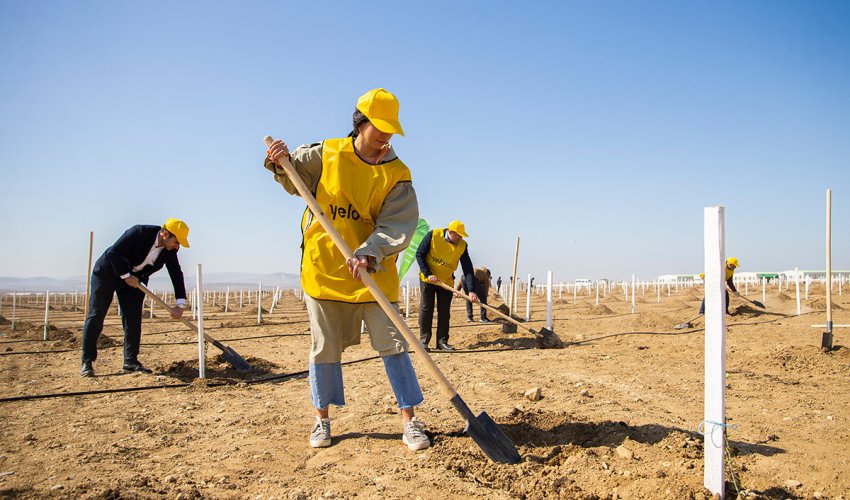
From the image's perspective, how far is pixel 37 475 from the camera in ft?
8.04

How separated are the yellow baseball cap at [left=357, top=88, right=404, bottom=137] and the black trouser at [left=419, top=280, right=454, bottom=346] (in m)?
4.26

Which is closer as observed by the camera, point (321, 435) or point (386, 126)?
point (386, 126)

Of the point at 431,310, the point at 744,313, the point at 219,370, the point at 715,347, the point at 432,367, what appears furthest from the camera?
the point at 744,313

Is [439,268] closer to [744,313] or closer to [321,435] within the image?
[321,435]

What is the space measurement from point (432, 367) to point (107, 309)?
13.3 feet

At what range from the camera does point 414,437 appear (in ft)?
9.20

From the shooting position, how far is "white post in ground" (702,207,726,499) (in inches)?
75.5

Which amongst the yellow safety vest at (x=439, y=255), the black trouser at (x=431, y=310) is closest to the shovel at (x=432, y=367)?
the black trouser at (x=431, y=310)

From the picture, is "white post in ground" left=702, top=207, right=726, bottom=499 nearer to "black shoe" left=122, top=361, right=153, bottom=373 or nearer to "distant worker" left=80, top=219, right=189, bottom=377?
"distant worker" left=80, top=219, right=189, bottom=377

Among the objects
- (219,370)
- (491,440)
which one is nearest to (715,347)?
(491,440)

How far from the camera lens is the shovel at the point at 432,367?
257 centimetres

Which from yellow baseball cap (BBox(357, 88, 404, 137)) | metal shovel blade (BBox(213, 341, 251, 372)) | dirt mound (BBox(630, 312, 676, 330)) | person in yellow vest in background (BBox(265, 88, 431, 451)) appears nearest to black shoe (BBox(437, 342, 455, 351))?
metal shovel blade (BBox(213, 341, 251, 372))

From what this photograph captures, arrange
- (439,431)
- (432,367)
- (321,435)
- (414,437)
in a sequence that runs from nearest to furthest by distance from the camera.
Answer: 1. (432,367)
2. (414,437)
3. (321,435)
4. (439,431)

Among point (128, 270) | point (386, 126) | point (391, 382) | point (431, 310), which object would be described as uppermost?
point (386, 126)
